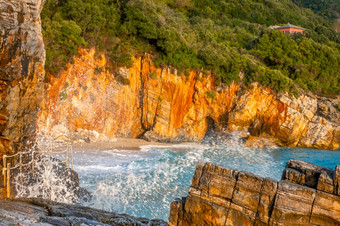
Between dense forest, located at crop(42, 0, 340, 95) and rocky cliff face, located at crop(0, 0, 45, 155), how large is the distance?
6941 mm

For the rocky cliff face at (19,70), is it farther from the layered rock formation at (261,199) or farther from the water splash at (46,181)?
the layered rock formation at (261,199)

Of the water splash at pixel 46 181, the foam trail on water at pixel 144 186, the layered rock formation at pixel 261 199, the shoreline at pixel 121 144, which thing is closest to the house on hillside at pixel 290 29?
the shoreline at pixel 121 144

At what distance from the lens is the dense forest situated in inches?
744

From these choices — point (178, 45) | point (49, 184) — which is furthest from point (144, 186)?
point (178, 45)

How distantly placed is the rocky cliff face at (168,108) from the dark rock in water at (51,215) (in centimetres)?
891

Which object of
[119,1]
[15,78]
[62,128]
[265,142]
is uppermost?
[119,1]

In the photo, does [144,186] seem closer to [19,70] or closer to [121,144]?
[19,70]

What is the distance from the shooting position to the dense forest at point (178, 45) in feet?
62.0

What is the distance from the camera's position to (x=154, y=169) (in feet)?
49.0

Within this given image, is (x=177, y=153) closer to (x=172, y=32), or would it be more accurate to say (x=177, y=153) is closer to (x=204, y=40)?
(x=172, y=32)

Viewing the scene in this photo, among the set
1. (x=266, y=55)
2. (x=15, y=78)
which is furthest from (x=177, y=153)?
(x=266, y=55)

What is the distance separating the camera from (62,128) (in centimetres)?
1797

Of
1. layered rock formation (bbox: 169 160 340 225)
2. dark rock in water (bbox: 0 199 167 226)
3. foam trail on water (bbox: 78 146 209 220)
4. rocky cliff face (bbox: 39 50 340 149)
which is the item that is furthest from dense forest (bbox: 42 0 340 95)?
layered rock formation (bbox: 169 160 340 225)

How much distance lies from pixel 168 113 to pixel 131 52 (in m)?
4.99
